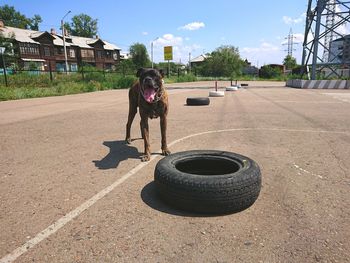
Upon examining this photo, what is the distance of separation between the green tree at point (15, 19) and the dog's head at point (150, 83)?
10166 centimetres

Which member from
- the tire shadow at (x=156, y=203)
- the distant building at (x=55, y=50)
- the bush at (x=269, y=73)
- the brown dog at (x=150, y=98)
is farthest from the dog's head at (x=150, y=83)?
the bush at (x=269, y=73)

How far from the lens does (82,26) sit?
9794cm

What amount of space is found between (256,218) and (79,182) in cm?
249

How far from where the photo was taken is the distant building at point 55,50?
60.8 m

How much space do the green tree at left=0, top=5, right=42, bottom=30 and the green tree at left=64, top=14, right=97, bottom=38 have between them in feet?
33.0

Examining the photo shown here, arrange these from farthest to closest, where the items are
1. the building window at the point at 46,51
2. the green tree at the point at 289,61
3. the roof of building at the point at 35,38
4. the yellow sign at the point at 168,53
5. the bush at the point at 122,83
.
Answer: the green tree at the point at 289,61 → the building window at the point at 46,51 → the yellow sign at the point at 168,53 → the roof of building at the point at 35,38 → the bush at the point at 122,83

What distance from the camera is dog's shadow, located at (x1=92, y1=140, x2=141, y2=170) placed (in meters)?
4.81

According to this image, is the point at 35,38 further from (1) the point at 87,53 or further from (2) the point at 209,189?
(2) the point at 209,189

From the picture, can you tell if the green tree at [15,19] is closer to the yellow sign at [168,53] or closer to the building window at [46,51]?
the building window at [46,51]

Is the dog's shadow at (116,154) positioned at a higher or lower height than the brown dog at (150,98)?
lower

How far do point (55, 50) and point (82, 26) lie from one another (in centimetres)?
3292

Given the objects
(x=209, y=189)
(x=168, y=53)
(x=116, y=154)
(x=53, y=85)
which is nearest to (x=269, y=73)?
(x=168, y=53)

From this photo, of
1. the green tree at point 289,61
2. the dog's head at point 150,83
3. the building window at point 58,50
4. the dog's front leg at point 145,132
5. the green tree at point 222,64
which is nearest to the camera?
the dog's head at point 150,83

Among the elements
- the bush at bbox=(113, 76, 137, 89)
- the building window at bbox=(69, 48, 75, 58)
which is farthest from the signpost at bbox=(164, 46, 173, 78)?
the bush at bbox=(113, 76, 137, 89)
